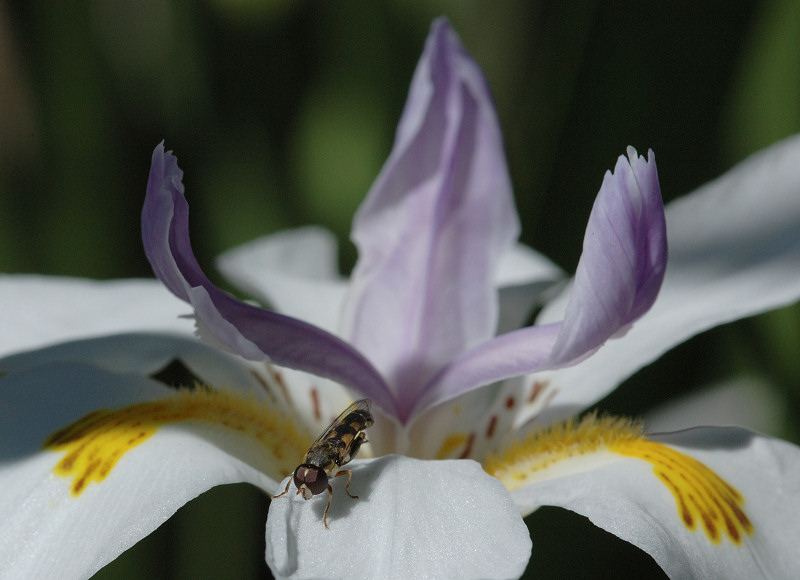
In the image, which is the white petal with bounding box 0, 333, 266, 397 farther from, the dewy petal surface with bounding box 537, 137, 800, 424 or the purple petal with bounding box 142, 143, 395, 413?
the dewy petal surface with bounding box 537, 137, 800, 424

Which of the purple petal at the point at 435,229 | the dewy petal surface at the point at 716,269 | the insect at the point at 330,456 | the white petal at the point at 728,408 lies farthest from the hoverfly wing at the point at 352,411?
the white petal at the point at 728,408

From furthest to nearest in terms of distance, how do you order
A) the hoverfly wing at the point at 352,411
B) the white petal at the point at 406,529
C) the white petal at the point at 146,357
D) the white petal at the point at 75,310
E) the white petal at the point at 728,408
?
1. the white petal at the point at 728,408
2. the white petal at the point at 75,310
3. the white petal at the point at 146,357
4. the hoverfly wing at the point at 352,411
5. the white petal at the point at 406,529

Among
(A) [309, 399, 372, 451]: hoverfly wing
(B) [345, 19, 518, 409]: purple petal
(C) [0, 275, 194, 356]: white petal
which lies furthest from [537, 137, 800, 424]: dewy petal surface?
(C) [0, 275, 194, 356]: white petal

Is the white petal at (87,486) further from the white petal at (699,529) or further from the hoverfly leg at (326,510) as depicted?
the white petal at (699,529)

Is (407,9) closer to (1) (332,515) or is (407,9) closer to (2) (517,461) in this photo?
(2) (517,461)

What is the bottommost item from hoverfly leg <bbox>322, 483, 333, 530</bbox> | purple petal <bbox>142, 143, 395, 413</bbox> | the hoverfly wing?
hoverfly leg <bbox>322, 483, 333, 530</bbox>

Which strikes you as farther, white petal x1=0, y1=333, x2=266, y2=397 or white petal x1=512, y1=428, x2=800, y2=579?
white petal x1=0, y1=333, x2=266, y2=397

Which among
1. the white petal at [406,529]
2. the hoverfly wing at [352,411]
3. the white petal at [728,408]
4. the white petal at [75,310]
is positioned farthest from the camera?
the white petal at [728,408]
